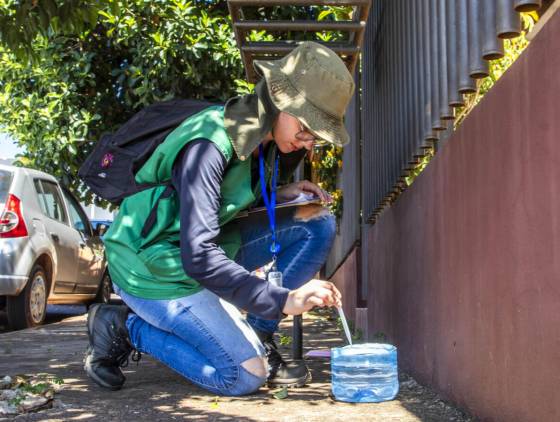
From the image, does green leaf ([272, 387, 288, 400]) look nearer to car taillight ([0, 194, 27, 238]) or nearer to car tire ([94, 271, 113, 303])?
car taillight ([0, 194, 27, 238])

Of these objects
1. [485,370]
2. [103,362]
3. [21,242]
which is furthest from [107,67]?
[485,370]

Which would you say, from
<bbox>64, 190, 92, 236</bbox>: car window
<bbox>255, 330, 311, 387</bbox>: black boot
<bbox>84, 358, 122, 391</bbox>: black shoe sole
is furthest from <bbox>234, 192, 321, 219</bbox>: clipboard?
<bbox>64, 190, 92, 236</bbox>: car window

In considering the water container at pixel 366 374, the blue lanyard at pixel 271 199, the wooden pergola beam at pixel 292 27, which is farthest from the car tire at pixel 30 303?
the water container at pixel 366 374

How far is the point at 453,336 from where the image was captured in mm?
2930

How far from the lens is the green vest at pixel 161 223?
3289mm

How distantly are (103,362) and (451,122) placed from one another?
192 cm

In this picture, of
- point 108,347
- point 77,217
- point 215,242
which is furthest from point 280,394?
point 77,217

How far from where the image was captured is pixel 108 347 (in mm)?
3594

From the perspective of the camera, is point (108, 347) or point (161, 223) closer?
point (161, 223)

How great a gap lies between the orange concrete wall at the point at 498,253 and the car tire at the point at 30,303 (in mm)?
4713

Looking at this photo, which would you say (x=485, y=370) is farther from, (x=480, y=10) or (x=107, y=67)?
(x=107, y=67)

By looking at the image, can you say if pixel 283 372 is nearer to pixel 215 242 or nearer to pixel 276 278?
pixel 276 278

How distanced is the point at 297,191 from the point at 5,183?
4.06 meters

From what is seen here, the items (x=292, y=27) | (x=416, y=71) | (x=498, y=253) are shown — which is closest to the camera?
(x=498, y=253)
